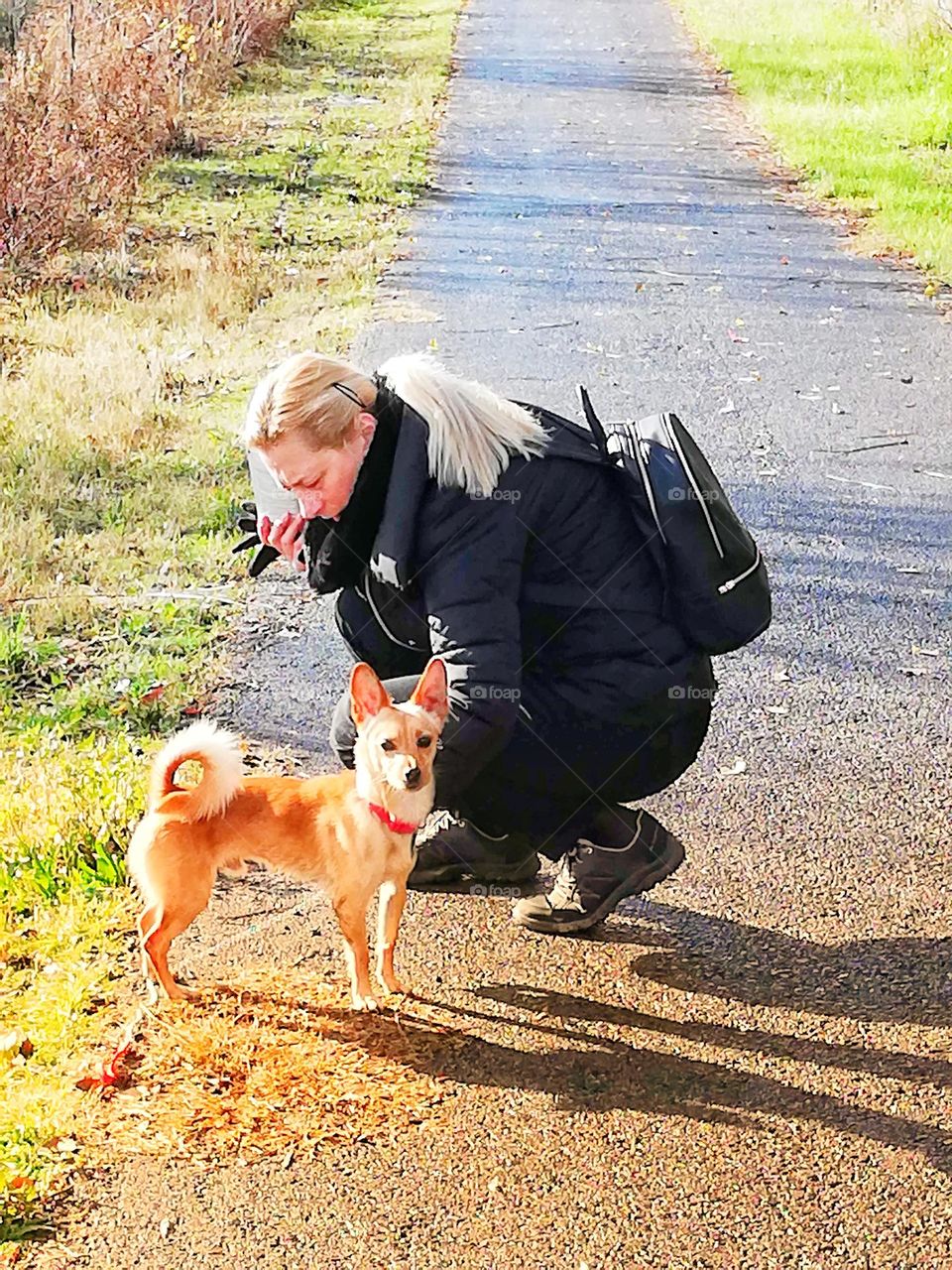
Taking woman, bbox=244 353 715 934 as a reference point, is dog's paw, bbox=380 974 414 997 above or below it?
below

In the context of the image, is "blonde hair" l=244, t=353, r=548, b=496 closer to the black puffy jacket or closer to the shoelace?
the black puffy jacket

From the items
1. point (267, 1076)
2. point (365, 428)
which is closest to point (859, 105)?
point (365, 428)

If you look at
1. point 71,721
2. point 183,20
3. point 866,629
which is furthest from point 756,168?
point 71,721

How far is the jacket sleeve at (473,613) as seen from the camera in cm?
331

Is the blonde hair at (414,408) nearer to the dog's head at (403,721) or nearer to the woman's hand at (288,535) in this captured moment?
the woman's hand at (288,535)

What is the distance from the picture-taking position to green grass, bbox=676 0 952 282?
38.9ft

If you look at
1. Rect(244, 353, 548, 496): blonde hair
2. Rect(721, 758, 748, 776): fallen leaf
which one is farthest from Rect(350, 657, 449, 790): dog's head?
Rect(721, 758, 748, 776): fallen leaf

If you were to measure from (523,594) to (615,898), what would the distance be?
78cm

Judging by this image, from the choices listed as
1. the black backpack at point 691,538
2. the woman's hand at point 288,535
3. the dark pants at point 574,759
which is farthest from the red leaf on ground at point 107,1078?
the black backpack at point 691,538

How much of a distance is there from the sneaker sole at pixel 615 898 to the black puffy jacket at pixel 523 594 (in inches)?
15.3

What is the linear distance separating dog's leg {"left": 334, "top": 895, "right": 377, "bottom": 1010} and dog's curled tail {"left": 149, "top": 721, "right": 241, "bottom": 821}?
344 mm

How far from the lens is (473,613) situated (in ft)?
10.9

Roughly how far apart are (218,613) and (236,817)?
247cm

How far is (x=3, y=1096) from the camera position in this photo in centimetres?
332
